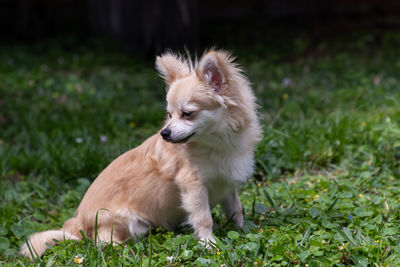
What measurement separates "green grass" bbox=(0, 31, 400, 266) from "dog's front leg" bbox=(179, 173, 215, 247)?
0.28 ft

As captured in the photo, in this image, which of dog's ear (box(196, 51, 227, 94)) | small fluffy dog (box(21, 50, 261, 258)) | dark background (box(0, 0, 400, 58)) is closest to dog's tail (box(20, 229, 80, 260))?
small fluffy dog (box(21, 50, 261, 258))

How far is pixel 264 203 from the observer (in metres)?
3.66

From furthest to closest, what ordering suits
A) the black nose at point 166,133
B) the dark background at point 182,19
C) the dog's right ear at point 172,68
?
the dark background at point 182,19, the dog's right ear at point 172,68, the black nose at point 166,133

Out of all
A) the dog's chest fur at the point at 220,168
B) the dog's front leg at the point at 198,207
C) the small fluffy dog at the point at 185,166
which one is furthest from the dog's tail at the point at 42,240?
the dog's chest fur at the point at 220,168

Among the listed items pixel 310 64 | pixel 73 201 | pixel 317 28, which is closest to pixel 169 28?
pixel 310 64

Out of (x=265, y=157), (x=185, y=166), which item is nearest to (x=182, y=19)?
(x=265, y=157)

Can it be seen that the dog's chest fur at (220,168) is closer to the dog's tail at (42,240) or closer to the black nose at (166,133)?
the black nose at (166,133)

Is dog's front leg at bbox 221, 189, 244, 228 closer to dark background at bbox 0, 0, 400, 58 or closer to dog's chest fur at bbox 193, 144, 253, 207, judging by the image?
dog's chest fur at bbox 193, 144, 253, 207

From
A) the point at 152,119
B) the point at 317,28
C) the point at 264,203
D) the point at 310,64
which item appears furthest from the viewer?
the point at 317,28

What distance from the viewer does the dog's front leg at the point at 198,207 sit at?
2922mm

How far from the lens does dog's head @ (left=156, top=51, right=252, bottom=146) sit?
2.76 metres

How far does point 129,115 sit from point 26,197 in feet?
6.76

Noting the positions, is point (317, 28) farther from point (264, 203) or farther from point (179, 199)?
point (179, 199)

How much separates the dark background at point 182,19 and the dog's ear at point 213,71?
210 inches
